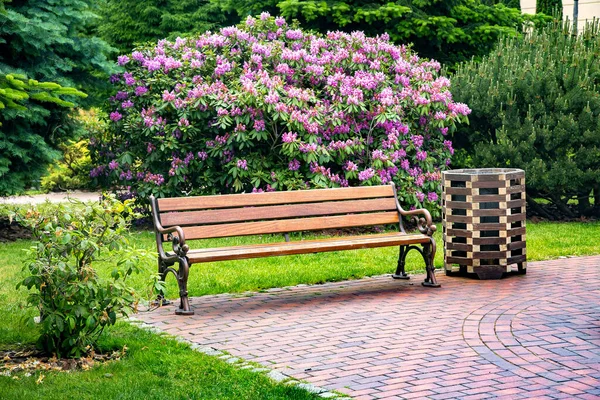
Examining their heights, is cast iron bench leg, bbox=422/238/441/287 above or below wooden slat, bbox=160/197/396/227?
below

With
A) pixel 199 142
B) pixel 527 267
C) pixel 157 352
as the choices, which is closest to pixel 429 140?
pixel 199 142

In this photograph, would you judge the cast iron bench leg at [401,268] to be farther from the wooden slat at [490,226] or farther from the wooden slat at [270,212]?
the wooden slat at [490,226]

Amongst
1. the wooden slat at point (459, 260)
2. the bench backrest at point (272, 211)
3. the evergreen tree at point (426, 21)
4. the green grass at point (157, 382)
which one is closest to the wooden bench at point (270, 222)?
the bench backrest at point (272, 211)

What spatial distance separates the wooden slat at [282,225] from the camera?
27.8ft

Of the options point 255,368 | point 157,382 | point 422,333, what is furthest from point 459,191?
point 157,382

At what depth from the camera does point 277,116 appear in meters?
12.7

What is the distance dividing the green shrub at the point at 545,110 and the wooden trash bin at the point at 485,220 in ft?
15.3

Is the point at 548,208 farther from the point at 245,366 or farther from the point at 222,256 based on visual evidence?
the point at 245,366

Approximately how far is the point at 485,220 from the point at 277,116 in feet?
14.0

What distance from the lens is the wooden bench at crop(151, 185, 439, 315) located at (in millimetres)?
8133

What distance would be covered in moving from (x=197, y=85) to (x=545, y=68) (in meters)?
5.20

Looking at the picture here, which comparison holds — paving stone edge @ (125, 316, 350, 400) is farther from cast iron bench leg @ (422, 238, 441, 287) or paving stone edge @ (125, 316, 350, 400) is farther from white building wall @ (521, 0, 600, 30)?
white building wall @ (521, 0, 600, 30)

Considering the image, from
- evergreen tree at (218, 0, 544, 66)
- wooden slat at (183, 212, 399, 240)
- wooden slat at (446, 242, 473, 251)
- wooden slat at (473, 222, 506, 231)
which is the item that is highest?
evergreen tree at (218, 0, 544, 66)

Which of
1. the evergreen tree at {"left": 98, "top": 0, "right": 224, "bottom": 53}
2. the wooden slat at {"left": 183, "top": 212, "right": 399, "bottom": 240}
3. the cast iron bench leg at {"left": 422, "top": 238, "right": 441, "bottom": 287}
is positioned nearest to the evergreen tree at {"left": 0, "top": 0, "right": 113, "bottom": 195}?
the wooden slat at {"left": 183, "top": 212, "right": 399, "bottom": 240}
